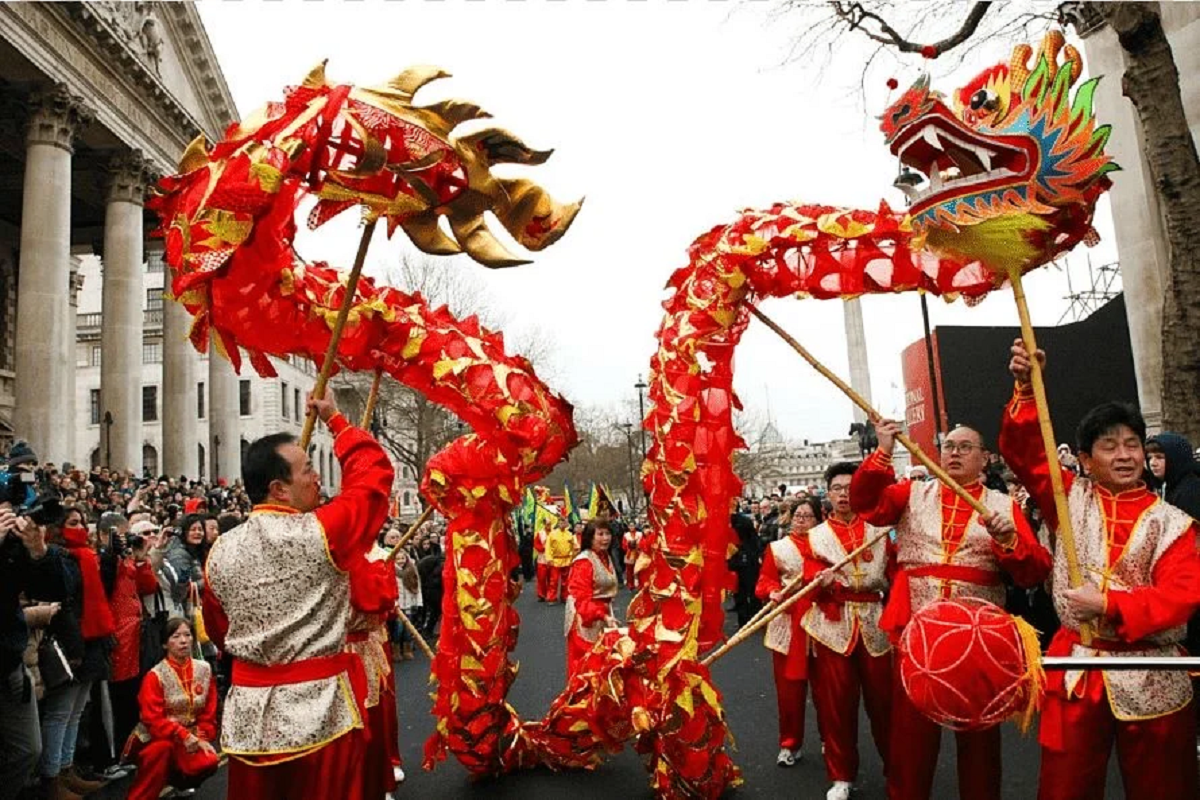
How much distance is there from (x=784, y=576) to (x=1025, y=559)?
85.7 inches

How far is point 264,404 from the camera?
48.1 metres

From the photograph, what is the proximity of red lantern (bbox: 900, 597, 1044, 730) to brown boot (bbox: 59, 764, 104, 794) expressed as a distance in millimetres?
5660

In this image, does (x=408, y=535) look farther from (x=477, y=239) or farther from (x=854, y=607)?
(x=854, y=607)

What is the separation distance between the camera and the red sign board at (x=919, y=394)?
50.8 ft

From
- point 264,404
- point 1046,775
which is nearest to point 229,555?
point 1046,775

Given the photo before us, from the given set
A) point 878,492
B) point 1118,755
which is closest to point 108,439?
point 878,492

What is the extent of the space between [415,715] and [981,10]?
959 cm

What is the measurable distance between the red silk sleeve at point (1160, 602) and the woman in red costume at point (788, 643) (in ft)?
8.22

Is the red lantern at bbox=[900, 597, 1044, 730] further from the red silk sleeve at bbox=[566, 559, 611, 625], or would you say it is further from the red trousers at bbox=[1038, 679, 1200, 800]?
the red silk sleeve at bbox=[566, 559, 611, 625]

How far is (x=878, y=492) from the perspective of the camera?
4141 mm

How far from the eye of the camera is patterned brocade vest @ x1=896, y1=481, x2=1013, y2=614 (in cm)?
398

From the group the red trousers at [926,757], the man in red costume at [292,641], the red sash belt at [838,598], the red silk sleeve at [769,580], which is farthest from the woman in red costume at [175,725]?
the red trousers at [926,757]

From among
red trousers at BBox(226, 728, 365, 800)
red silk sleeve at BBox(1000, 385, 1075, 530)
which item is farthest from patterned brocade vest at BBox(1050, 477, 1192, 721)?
red trousers at BBox(226, 728, 365, 800)

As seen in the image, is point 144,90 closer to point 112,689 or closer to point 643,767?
point 112,689
